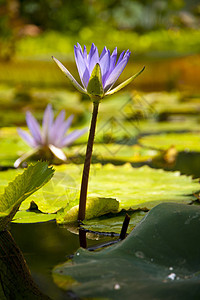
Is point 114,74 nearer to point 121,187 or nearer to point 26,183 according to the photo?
point 26,183

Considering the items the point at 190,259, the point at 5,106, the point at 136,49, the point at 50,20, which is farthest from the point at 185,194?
the point at 50,20

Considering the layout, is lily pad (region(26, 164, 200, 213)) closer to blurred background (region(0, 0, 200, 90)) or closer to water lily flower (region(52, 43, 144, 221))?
water lily flower (region(52, 43, 144, 221))

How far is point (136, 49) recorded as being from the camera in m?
5.54

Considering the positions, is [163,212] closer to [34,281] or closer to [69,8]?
[34,281]

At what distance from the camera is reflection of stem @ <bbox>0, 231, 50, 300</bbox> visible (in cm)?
54

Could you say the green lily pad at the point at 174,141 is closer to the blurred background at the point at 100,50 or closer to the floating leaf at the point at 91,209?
the blurred background at the point at 100,50

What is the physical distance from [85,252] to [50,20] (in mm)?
5653

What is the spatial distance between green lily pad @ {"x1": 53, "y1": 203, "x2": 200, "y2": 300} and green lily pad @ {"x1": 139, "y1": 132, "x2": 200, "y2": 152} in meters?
1.02

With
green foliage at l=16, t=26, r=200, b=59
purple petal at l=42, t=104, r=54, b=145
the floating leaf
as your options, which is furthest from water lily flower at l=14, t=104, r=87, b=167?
green foliage at l=16, t=26, r=200, b=59

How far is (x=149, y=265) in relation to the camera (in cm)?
56

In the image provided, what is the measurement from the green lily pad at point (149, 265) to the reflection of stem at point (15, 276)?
3 centimetres

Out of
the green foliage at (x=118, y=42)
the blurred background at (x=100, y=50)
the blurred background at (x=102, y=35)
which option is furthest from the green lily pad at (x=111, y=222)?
the green foliage at (x=118, y=42)

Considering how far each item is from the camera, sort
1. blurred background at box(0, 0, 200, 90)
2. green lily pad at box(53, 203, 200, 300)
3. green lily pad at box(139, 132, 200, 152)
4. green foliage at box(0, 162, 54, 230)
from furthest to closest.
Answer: blurred background at box(0, 0, 200, 90) < green lily pad at box(139, 132, 200, 152) < green foliage at box(0, 162, 54, 230) < green lily pad at box(53, 203, 200, 300)

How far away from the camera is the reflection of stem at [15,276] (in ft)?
1.78
